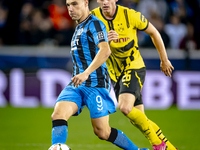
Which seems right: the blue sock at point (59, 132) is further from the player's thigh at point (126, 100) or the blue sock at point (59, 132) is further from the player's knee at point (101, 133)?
the player's thigh at point (126, 100)

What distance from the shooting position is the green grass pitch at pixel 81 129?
5.95 m

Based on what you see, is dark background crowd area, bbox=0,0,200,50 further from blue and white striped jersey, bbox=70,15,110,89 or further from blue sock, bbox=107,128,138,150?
blue and white striped jersey, bbox=70,15,110,89

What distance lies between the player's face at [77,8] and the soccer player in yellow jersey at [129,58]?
581 millimetres

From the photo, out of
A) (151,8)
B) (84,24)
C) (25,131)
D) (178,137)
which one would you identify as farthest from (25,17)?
(84,24)

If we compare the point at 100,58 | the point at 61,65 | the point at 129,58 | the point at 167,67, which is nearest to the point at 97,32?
the point at 100,58

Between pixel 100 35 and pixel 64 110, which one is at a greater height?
pixel 100 35

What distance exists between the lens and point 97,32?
416cm

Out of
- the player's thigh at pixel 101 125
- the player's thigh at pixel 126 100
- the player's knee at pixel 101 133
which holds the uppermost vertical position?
the player's thigh at pixel 126 100

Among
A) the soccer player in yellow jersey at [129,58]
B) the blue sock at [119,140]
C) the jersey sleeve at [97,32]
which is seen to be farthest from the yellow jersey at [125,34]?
the blue sock at [119,140]

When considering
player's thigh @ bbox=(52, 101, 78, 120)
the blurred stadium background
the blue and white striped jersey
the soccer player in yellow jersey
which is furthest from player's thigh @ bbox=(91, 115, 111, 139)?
the blurred stadium background

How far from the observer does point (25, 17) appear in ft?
36.9

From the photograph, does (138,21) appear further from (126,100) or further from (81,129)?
(81,129)

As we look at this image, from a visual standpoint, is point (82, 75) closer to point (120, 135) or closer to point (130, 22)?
point (120, 135)

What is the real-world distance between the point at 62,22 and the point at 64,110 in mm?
7432
